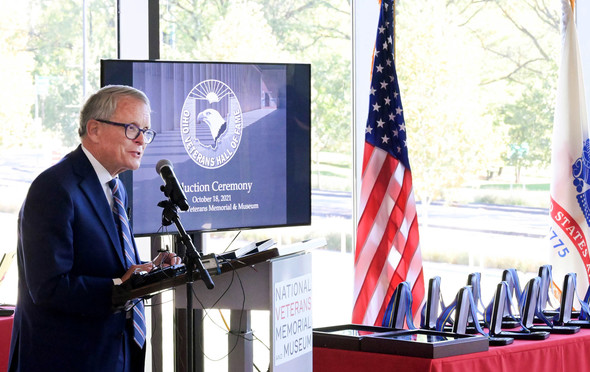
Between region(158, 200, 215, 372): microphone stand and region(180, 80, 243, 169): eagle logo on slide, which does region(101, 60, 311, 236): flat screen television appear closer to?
region(180, 80, 243, 169): eagle logo on slide

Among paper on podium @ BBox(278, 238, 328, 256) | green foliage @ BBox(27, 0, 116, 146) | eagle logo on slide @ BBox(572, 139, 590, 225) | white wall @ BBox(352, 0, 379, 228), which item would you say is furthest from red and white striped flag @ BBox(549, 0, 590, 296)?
green foliage @ BBox(27, 0, 116, 146)

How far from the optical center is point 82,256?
8.12ft

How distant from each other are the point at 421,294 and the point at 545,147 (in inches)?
55.4

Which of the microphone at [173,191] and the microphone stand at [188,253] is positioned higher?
the microphone at [173,191]

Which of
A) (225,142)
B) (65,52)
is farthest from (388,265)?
(65,52)

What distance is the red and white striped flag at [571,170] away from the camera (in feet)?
16.0

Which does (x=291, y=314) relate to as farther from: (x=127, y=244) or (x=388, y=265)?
(x=388, y=265)

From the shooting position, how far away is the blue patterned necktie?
2.62m

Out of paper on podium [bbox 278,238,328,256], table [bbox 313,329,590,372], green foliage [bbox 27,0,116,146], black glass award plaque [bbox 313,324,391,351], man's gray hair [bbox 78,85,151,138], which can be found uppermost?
green foliage [bbox 27,0,116,146]

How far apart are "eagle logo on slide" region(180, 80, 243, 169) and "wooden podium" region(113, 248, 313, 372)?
1185mm

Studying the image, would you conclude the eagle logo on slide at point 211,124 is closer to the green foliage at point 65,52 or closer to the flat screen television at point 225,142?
the flat screen television at point 225,142

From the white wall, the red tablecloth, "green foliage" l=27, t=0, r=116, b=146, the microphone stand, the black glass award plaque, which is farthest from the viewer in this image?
the white wall

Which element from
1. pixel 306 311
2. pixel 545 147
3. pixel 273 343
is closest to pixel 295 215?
pixel 306 311

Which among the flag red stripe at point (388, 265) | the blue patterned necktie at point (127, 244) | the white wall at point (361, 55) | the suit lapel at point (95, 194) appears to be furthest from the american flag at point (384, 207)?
the suit lapel at point (95, 194)
